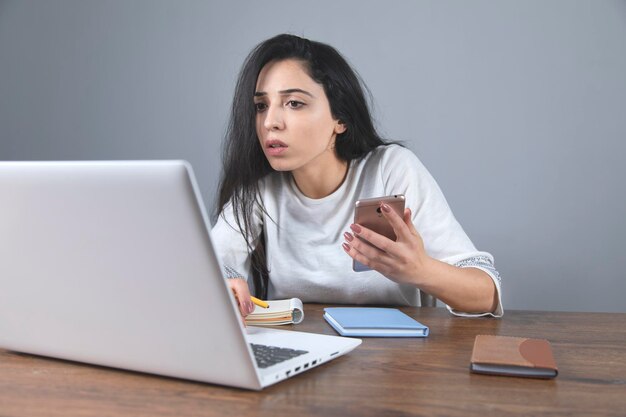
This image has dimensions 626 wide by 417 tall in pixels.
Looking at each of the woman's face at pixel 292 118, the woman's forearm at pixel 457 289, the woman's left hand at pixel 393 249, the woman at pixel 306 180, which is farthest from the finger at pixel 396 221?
the woman's face at pixel 292 118

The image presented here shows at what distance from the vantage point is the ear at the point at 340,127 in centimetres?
193

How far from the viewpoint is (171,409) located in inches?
29.9

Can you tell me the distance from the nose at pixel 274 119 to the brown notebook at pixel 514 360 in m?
0.93

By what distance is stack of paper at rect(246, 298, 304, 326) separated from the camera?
131cm

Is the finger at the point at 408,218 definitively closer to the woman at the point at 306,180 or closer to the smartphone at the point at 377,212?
the smartphone at the point at 377,212

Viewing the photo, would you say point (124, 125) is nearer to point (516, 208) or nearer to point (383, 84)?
point (383, 84)

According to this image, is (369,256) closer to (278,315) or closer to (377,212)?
(377,212)

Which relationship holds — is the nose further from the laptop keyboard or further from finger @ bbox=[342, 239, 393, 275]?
the laptop keyboard

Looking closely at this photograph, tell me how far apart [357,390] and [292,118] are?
1.08 metres

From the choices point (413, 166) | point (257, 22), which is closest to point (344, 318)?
point (413, 166)

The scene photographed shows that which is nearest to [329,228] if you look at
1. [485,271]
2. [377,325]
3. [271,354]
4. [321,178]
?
[321,178]

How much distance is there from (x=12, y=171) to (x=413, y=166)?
46.6 inches

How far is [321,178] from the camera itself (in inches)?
75.3

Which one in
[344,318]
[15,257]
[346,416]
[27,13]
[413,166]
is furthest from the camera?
[27,13]
